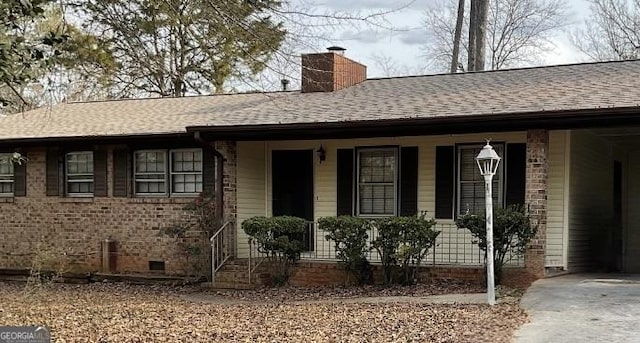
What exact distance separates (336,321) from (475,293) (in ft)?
10.1

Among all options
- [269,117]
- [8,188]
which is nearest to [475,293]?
[269,117]

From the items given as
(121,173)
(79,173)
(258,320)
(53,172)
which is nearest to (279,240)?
(258,320)

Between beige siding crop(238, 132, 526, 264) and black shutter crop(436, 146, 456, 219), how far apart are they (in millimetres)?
119

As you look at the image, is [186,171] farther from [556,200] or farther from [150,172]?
[556,200]

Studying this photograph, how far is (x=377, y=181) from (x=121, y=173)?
217 inches

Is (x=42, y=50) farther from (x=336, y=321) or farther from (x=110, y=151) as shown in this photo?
(x=110, y=151)

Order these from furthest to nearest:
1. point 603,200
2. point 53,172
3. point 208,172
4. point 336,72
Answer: point 336,72
point 53,172
point 603,200
point 208,172

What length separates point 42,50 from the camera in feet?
25.6

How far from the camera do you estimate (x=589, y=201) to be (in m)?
14.0

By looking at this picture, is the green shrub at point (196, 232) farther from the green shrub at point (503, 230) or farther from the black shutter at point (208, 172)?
the green shrub at point (503, 230)

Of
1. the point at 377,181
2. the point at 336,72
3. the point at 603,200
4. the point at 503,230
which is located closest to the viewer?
the point at 503,230

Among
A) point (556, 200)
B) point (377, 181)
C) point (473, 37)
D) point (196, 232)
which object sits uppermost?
point (473, 37)

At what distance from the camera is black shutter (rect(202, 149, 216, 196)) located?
14.7 meters

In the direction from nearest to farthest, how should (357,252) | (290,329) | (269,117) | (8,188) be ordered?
(290,329) → (357,252) → (269,117) → (8,188)
